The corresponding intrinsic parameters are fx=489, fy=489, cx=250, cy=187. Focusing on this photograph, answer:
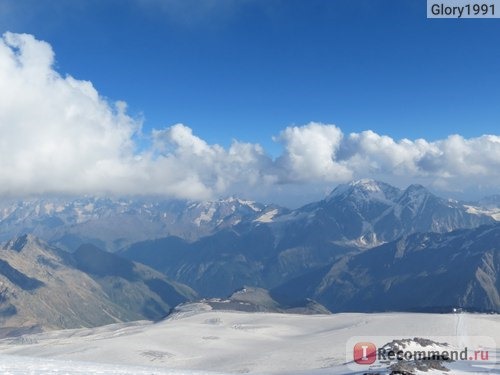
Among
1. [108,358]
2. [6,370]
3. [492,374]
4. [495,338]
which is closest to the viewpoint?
[6,370]

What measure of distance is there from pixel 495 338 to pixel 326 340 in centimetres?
4688

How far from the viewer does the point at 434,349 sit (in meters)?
93.1

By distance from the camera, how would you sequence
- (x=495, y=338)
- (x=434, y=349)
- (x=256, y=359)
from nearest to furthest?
(x=434, y=349), (x=256, y=359), (x=495, y=338)

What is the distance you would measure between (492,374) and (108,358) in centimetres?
11354

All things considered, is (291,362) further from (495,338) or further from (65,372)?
(65,372)

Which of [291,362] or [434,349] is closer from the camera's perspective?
[434,349]

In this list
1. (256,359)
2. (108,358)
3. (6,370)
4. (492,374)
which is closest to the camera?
(6,370)

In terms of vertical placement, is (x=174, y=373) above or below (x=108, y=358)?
above

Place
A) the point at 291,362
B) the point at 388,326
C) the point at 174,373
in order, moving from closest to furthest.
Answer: the point at 174,373
the point at 291,362
the point at 388,326

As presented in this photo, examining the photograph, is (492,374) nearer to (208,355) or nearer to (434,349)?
(434,349)

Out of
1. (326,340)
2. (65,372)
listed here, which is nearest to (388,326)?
(326,340)

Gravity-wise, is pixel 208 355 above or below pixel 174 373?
below

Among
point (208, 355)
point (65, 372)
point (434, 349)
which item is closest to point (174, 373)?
point (65, 372)

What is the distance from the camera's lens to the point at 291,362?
119 meters
